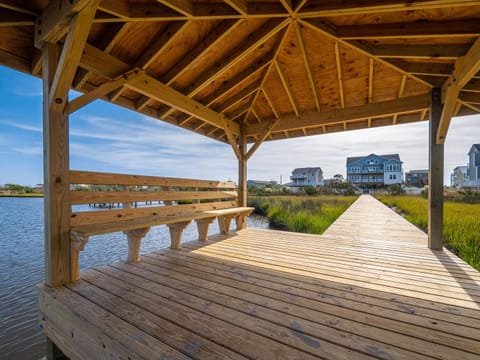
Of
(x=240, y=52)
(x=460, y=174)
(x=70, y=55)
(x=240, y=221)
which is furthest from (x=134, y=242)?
(x=460, y=174)

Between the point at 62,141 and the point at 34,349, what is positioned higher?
the point at 62,141

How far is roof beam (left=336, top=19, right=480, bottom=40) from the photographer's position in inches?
86.6

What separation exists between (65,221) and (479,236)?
254 inches

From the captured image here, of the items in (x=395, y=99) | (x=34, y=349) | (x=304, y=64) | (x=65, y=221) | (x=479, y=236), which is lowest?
(x=34, y=349)

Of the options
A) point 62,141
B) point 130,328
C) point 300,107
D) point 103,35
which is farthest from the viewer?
point 300,107

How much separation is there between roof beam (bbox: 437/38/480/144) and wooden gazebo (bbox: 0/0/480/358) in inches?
0.6

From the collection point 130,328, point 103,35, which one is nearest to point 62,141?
point 103,35

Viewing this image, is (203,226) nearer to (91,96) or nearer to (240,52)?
(91,96)

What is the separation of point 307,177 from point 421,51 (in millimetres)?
36672

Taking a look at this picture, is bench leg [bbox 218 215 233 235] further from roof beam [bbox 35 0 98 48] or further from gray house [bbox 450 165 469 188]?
gray house [bbox 450 165 469 188]

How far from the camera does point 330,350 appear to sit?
4.01ft

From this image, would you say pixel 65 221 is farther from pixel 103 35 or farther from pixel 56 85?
pixel 103 35

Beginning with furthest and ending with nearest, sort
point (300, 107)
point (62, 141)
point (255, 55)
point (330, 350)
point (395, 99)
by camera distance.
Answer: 1. point (300, 107)
2. point (395, 99)
3. point (255, 55)
4. point (62, 141)
5. point (330, 350)

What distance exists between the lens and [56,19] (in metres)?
1.71
